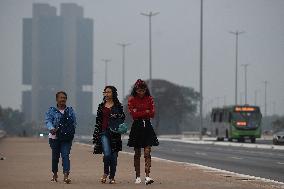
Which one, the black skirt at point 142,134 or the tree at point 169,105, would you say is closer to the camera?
the black skirt at point 142,134

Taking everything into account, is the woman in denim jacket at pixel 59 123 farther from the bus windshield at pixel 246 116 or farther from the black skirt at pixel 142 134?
the bus windshield at pixel 246 116

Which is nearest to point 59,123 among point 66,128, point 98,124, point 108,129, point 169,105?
point 66,128

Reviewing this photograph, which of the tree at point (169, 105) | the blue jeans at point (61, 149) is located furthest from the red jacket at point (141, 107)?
the tree at point (169, 105)

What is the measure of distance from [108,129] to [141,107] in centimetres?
74

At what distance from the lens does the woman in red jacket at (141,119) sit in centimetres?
1667

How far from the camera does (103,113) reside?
655 inches

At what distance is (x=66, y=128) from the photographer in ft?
55.8

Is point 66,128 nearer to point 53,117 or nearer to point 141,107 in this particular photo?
point 53,117

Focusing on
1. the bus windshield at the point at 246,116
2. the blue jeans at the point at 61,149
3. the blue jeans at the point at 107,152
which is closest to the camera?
the blue jeans at the point at 107,152

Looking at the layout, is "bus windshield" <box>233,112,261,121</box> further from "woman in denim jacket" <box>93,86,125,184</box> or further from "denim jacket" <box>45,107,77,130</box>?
"woman in denim jacket" <box>93,86,125,184</box>

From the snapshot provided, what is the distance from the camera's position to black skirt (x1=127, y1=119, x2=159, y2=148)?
16734 millimetres

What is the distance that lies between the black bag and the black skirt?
1161mm

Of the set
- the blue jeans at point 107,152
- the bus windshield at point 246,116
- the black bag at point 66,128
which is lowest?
the blue jeans at point 107,152

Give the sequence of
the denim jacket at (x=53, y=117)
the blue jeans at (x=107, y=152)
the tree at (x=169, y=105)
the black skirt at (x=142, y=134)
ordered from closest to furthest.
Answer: the blue jeans at (x=107, y=152), the black skirt at (x=142, y=134), the denim jacket at (x=53, y=117), the tree at (x=169, y=105)
